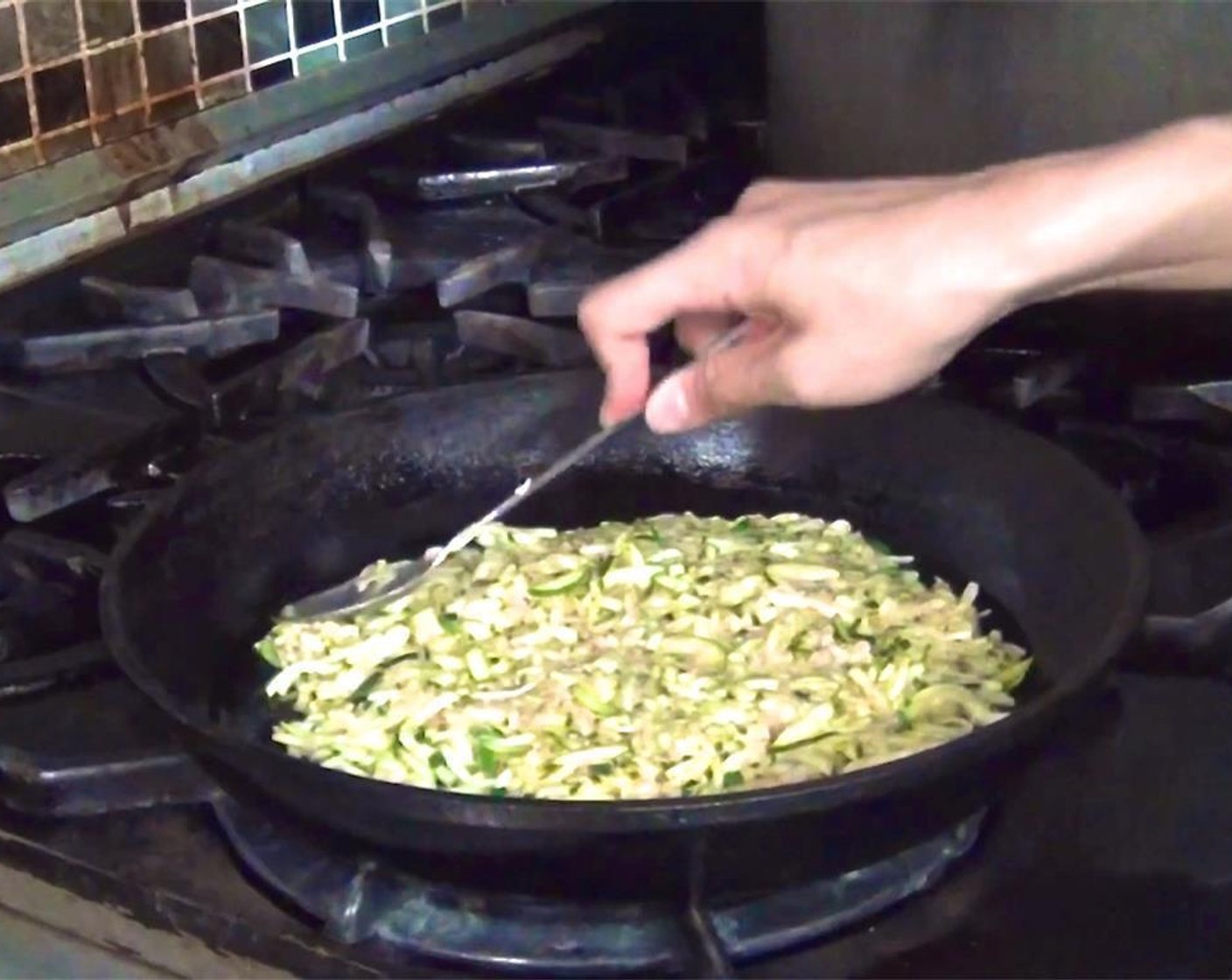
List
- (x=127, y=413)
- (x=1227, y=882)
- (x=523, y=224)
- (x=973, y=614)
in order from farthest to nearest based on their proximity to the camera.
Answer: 1. (x=523, y=224)
2. (x=127, y=413)
3. (x=973, y=614)
4. (x=1227, y=882)

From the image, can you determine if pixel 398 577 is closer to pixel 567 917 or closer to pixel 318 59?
pixel 567 917

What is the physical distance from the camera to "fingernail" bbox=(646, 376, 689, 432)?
0.87m

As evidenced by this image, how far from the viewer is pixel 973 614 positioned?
3.09ft

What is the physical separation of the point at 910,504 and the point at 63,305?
574 millimetres

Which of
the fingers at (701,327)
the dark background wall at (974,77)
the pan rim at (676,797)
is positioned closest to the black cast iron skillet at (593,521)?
the pan rim at (676,797)

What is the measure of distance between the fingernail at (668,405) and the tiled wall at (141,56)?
489mm

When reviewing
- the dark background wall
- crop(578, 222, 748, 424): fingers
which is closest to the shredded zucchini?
crop(578, 222, 748, 424): fingers

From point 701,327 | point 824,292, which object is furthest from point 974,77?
point 824,292

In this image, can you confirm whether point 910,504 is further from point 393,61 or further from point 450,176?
point 393,61

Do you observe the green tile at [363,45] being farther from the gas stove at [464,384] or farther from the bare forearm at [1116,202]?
the bare forearm at [1116,202]

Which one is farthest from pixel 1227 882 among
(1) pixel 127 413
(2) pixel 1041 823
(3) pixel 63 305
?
(3) pixel 63 305

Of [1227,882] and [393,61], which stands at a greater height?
[393,61]

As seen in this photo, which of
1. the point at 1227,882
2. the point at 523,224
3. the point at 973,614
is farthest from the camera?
the point at 523,224

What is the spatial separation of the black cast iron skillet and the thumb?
0.16 metres
